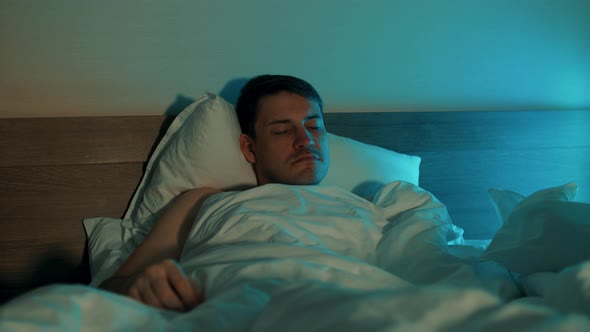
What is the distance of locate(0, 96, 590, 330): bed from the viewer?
A: 1321 mm

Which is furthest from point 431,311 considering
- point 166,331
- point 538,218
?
point 538,218

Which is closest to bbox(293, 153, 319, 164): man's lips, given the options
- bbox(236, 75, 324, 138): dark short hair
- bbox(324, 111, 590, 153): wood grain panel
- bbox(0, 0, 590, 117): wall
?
bbox(236, 75, 324, 138): dark short hair

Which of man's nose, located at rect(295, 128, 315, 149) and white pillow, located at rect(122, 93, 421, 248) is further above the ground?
man's nose, located at rect(295, 128, 315, 149)

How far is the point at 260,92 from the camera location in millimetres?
1321

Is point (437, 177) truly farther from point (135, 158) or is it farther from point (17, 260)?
point (17, 260)

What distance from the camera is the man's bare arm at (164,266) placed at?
67 centimetres

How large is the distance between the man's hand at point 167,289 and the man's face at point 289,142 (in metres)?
0.56

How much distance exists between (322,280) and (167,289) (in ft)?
0.77

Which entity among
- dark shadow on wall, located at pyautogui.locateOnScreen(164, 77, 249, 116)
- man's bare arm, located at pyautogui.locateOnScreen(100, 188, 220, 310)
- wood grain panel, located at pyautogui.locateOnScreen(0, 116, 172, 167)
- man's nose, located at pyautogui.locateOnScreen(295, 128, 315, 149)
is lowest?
man's bare arm, located at pyautogui.locateOnScreen(100, 188, 220, 310)

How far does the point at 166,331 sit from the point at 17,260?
1.05 metres

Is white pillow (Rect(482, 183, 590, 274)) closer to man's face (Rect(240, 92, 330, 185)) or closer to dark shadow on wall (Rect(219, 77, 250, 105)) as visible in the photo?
man's face (Rect(240, 92, 330, 185))

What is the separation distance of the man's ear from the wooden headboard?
281 mm

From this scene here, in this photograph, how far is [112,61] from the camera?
1474 millimetres

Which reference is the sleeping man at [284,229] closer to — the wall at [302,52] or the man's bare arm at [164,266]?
the man's bare arm at [164,266]
